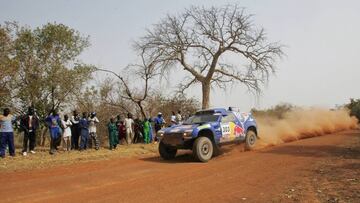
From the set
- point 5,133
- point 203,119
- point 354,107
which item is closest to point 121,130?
Answer: point 203,119

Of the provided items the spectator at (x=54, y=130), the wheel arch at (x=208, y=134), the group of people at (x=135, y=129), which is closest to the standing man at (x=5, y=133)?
the spectator at (x=54, y=130)

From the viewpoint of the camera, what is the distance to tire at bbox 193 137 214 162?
45.8 feet

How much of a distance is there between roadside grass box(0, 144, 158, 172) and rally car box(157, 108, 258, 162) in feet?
7.97

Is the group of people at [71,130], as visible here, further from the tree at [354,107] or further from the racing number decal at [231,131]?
the tree at [354,107]

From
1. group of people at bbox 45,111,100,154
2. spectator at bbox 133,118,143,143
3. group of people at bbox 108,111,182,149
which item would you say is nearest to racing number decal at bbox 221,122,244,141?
group of people at bbox 108,111,182,149

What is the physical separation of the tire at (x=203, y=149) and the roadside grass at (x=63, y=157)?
11.7 feet

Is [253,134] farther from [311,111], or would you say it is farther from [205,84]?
[311,111]

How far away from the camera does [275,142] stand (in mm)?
19359

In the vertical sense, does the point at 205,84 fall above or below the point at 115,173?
above

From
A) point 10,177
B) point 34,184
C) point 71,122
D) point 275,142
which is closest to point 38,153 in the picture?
point 71,122

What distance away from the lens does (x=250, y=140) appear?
17.2m

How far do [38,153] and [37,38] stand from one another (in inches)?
341

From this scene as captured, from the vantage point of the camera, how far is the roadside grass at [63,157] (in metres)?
13.4

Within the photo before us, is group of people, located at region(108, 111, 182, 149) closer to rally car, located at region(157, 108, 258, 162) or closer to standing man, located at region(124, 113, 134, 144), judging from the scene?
standing man, located at region(124, 113, 134, 144)
